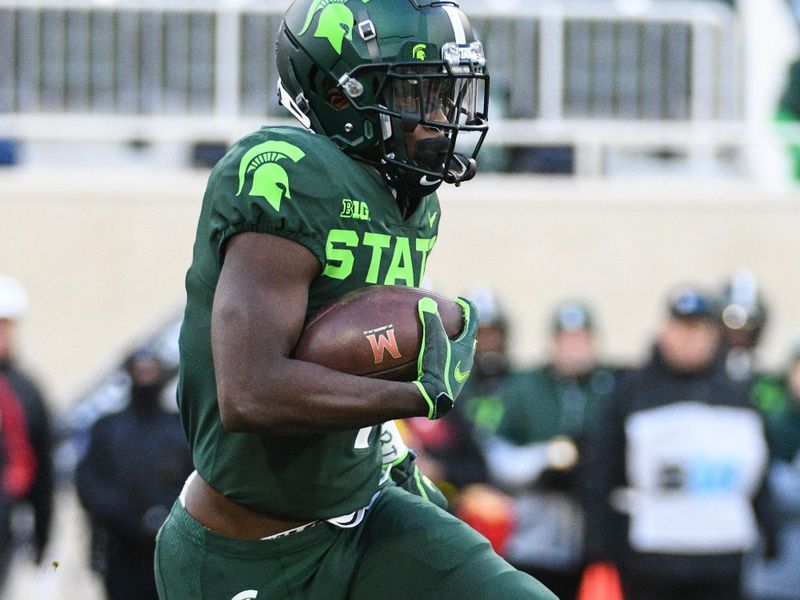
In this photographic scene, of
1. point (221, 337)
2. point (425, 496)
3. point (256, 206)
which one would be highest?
point (256, 206)

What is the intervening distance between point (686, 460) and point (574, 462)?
1.70ft

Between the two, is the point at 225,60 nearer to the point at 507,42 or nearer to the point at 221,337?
the point at 507,42

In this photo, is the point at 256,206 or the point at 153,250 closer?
the point at 256,206

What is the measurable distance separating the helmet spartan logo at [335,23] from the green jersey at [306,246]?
0.67 ft

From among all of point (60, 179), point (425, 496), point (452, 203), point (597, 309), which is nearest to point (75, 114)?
point (60, 179)

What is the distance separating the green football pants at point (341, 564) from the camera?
2.96 m

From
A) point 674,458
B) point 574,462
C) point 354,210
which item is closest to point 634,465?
point 674,458

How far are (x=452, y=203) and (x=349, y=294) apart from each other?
5.71 meters

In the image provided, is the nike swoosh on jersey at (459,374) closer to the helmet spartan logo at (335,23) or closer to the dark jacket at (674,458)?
the helmet spartan logo at (335,23)

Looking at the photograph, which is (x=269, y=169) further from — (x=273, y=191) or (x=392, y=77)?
(x=392, y=77)

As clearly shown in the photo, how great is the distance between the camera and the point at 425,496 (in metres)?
3.40

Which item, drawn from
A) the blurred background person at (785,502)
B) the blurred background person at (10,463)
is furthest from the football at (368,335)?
the blurred background person at (10,463)

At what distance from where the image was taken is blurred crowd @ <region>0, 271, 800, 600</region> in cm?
564

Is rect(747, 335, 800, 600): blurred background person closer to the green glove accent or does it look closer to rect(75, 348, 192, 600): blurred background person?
rect(75, 348, 192, 600): blurred background person
